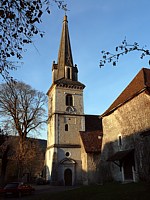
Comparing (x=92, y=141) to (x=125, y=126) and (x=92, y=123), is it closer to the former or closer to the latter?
(x=92, y=123)

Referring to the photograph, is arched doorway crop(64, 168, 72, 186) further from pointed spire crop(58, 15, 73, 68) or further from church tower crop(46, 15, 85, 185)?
pointed spire crop(58, 15, 73, 68)

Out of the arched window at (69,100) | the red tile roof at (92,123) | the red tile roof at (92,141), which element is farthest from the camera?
the red tile roof at (92,123)

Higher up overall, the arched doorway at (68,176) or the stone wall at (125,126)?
the stone wall at (125,126)

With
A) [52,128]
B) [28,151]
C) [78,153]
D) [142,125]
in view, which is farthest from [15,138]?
[142,125]

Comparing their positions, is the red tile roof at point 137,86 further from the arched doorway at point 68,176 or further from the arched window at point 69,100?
the arched window at point 69,100

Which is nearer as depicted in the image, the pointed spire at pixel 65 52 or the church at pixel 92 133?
the church at pixel 92 133

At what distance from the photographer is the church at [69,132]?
3173 cm

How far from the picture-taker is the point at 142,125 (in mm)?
18297

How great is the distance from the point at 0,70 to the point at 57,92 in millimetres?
30364

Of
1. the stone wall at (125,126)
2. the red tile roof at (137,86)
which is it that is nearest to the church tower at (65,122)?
the stone wall at (125,126)

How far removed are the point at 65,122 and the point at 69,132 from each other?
1646 millimetres

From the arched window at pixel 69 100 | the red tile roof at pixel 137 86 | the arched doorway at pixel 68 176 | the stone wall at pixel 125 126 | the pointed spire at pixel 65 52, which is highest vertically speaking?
the pointed spire at pixel 65 52

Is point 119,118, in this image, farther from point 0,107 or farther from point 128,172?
point 0,107

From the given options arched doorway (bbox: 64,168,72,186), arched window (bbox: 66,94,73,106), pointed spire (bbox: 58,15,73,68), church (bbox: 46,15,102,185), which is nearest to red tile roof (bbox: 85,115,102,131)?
church (bbox: 46,15,102,185)
